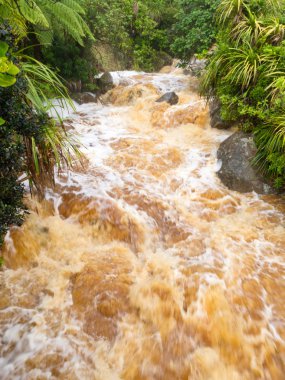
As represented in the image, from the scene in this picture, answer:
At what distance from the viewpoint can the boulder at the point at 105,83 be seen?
8.46m

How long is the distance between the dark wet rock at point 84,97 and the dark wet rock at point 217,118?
12.4 ft

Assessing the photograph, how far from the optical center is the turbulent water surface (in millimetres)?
2287

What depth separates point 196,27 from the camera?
7.44m

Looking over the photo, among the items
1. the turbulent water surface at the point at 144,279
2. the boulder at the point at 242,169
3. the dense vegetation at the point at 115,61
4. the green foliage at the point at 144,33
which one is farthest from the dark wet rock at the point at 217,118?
the green foliage at the point at 144,33

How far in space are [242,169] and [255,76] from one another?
1.59m

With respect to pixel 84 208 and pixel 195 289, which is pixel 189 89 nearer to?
pixel 84 208

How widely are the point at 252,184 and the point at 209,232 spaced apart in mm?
1265

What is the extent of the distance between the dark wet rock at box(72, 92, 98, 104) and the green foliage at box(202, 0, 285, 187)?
3.78 m

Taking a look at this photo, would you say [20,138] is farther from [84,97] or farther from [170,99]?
[84,97]

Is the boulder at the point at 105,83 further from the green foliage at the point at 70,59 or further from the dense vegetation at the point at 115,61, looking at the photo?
the green foliage at the point at 70,59

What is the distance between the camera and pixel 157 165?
487cm

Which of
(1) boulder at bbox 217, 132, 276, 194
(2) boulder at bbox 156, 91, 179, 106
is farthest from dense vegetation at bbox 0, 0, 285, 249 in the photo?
(2) boulder at bbox 156, 91, 179, 106

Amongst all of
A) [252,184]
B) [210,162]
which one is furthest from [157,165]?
[252,184]

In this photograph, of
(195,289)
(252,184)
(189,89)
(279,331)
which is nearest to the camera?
(279,331)
